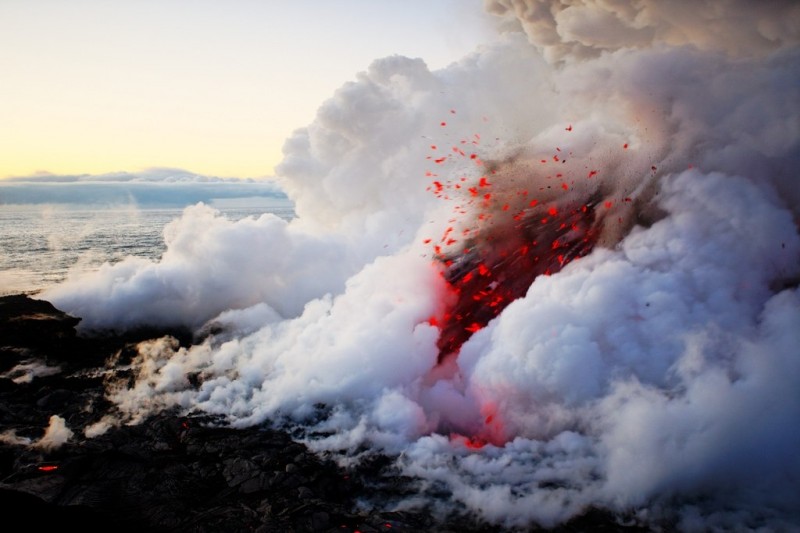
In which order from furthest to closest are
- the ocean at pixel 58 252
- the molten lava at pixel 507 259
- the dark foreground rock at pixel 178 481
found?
the ocean at pixel 58 252, the molten lava at pixel 507 259, the dark foreground rock at pixel 178 481

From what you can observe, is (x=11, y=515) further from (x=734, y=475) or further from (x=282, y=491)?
(x=734, y=475)

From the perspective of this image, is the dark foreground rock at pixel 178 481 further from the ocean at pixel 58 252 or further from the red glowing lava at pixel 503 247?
the ocean at pixel 58 252

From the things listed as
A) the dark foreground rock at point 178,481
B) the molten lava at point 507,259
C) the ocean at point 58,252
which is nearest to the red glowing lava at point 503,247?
the molten lava at point 507,259

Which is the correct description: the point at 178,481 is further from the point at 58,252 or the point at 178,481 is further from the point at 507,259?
the point at 58,252

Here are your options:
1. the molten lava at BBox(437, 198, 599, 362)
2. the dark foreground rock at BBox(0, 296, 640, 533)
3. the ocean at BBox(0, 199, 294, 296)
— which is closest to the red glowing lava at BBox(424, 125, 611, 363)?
the molten lava at BBox(437, 198, 599, 362)

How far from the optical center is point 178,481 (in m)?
18.4

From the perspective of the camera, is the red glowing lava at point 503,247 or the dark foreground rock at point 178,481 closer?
the dark foreground rock at point 178,481

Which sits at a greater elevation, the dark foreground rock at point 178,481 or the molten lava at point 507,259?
the molten lava at point 507,259

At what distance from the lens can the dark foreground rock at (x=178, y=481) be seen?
50.9 ft

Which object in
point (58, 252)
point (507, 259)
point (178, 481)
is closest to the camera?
point (178, 481)

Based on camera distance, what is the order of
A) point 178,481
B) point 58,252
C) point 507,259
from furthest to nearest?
point 58,252
point 507,259
point 178,481

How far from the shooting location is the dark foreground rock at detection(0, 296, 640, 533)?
1550 cm

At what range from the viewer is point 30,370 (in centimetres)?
3123

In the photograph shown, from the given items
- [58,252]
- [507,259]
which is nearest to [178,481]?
[507,259]
